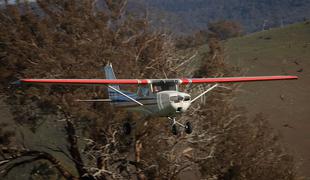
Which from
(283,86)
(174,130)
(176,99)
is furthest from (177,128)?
(283,86)

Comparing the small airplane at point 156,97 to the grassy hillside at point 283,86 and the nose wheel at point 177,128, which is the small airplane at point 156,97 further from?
the grassy hillside at point 283,86

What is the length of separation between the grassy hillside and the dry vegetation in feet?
20.6

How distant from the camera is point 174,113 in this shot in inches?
634

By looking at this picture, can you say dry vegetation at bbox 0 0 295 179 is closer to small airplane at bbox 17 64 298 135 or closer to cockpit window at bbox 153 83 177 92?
small airplane at bbox 17 64 298 135

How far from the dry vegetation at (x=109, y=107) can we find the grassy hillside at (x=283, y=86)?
6.29m

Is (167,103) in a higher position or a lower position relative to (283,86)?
higher

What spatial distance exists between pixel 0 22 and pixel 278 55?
56048mm

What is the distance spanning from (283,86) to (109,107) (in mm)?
40798

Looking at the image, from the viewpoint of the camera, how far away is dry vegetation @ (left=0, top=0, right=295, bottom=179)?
2216 cm

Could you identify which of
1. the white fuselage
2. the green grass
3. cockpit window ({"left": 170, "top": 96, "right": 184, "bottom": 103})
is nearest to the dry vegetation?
the white fuselage

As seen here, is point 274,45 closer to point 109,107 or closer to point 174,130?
point 109,107

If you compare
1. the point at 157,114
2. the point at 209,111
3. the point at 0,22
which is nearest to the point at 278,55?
the point at 209,111

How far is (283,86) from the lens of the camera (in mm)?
59000

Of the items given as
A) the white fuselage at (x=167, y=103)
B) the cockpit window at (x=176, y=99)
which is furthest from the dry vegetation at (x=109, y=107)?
the cockpit window at (x=176, y=99)
